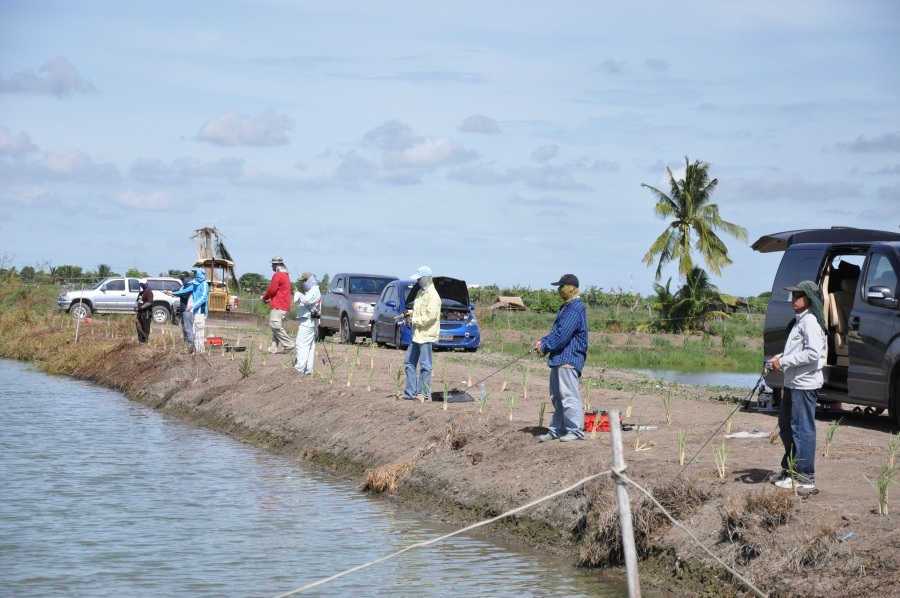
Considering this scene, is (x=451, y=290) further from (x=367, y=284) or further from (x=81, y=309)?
(x=81, y=309)

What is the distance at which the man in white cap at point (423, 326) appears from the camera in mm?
14875

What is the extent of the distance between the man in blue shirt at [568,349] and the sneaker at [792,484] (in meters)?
2.71

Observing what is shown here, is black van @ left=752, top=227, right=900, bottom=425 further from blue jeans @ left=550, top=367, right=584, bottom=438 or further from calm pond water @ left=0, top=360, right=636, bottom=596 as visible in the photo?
calm pond water @ left=0, top=360, right=636, bottom=596

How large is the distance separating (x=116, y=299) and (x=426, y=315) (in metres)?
29.2

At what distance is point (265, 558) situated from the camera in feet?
34.1

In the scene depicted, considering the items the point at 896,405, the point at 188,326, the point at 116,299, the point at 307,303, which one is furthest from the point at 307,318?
the point at 116,299

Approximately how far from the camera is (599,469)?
10.5 m

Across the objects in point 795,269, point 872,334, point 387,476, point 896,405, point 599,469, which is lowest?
point 387,476

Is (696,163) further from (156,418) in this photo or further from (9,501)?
(9,501)

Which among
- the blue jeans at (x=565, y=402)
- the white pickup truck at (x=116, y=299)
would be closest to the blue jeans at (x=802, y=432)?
the blue jeans at (x=565, y=402)

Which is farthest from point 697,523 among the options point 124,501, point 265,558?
point 124,501

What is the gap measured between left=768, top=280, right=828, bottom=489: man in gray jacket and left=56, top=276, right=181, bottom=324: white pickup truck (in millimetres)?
33216

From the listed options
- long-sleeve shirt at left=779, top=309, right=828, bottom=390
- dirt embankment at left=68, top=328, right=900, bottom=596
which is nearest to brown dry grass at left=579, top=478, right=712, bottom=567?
dirt embankment at left=68, top=328, right=900, bottom=596

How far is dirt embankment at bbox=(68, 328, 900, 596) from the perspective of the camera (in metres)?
8.28
